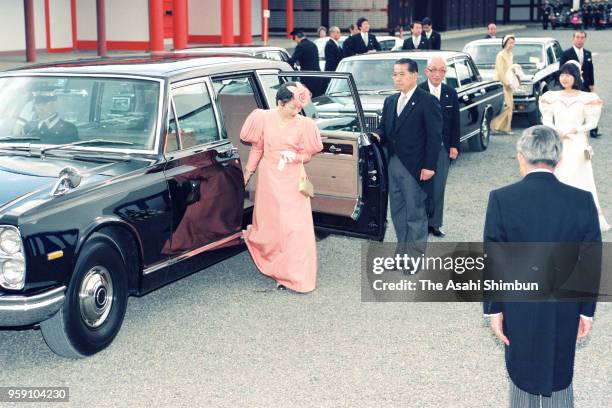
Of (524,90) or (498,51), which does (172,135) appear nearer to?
(524,90)

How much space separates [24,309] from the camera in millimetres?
5352

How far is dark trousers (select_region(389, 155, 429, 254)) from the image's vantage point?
7652 millimetres

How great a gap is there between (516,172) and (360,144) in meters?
5.78

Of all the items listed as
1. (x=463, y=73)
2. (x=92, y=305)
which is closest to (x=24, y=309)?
(x=92, y=305)

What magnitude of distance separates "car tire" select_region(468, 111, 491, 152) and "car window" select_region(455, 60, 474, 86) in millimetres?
747

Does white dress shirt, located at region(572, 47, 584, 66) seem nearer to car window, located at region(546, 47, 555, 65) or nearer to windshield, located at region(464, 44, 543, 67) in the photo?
windshield, located at region(464, 44, 543, 67)

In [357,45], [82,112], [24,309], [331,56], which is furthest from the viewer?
[357,45]

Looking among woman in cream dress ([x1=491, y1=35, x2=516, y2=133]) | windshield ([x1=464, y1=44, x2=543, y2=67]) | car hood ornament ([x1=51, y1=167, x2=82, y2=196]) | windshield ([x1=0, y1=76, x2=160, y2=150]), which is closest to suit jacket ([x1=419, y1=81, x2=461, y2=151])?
windshield ([x1=0, y1=76, x2=160, y2=150])

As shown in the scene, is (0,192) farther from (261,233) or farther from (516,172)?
(516,172)

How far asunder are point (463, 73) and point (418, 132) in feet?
21.4

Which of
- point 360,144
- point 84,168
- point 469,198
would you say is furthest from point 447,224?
point 84,168

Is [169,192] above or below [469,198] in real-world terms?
above

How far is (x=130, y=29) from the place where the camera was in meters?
36.1

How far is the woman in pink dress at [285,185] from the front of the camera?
7.18 metres
